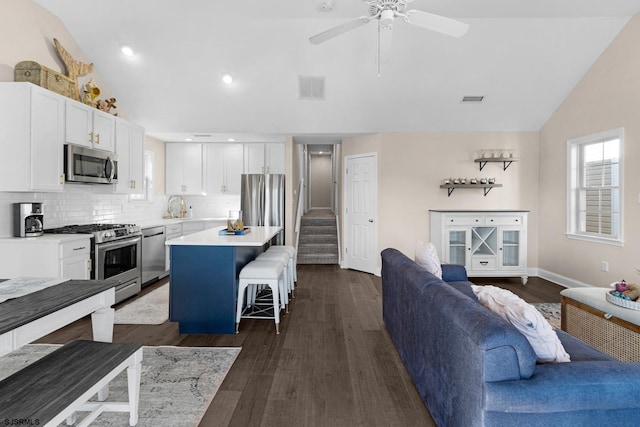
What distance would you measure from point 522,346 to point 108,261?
410 centimetres

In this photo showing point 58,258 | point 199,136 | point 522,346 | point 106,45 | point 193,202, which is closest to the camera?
point 522,346

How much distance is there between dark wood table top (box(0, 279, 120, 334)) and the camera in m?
1.19

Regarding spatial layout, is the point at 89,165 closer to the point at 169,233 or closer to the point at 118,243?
the point at 118,243

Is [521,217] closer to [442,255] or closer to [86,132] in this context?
→ [442,255]

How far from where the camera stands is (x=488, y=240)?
502 cm

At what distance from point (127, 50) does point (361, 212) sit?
14.0ft

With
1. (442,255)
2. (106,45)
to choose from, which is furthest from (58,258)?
(442,255)

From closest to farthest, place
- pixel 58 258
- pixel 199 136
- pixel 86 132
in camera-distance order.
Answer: pixel 58 258, pixel 86 132, pixel 199 136

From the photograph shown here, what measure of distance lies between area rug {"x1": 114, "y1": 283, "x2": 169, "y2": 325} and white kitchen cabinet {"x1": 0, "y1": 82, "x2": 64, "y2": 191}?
5.09 ft

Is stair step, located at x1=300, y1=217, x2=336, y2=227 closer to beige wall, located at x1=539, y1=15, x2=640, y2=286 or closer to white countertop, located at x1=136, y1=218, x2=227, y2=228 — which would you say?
white countertop, located at x1=136, y1=218, x2=227, y2=228

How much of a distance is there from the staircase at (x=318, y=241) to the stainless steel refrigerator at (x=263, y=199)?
106 centimetres

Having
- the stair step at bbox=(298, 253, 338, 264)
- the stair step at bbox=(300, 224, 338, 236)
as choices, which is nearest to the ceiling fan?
the stair step at bbox=(298, 253, 338, 264)

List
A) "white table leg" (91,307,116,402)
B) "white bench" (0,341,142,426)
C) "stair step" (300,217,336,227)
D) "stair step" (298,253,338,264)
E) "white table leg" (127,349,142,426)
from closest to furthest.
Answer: "white bench" (0,341,142,426) < "white table leg" (127,349,142,426) < "white table leg" (91,307,116,402) < "stair step" (298,253,338,264) < "stair step" (300,217,336,227)

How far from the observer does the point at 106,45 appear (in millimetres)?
4094
